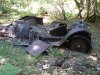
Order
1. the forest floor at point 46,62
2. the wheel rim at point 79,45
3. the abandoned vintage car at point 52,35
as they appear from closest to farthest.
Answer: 1. the forest floor at point 46,62
2. the abandoned vintage car at point 52,35
3. the wheel rim at point 79,45

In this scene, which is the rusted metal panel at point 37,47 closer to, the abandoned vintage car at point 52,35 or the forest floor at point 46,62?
the abandoned vintage car at point 52,35

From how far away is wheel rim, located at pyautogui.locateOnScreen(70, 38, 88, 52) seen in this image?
603cm

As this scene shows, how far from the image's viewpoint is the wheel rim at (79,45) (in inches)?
238

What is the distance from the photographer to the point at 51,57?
18.4 feet

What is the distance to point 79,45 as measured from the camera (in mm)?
6062

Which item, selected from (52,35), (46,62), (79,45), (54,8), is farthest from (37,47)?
(54,8)

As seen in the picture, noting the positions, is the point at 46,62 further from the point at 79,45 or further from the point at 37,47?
the point at 79,45

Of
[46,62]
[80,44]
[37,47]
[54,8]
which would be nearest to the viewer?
[46,62]

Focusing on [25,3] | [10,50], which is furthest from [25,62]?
[25,3]

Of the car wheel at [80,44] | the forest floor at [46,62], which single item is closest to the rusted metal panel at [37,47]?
the forest floor at [46,62]

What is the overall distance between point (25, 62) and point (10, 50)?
819 mm

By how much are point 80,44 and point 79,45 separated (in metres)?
0.04

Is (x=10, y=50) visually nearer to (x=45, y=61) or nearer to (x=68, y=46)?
(x=45, y=61)

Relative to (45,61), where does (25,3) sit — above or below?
above
